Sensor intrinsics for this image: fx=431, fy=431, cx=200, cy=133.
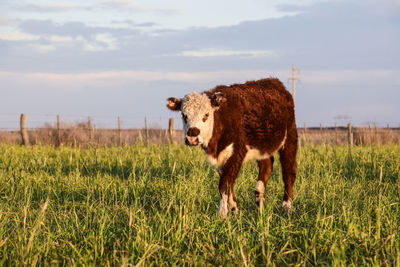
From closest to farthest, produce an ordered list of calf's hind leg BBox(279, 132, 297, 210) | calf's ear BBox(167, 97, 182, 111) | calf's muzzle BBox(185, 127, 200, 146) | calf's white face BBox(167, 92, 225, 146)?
calf's muzzle BBox(185, 127, 200, 146)
calf's white face BBox(167, 92, 225, 146)
calf's ear BBox(167, 97, 182, 111)
calf's hind leg BBox(279, 132, 297, 210)

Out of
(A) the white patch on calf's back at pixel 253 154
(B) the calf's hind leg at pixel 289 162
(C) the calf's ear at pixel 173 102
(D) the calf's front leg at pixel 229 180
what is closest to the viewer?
(D) the calf's front leg at pixel 229 180

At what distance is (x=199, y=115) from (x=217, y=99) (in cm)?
33

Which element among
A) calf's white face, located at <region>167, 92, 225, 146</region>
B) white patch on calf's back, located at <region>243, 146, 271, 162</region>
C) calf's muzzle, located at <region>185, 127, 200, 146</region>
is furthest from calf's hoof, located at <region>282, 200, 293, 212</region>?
calf's muzzle, located at <region>185, 127, 200, 146</region>

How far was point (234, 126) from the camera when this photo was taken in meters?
5.97

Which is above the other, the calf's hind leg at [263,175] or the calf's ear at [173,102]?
the calf's ear at [173,102]

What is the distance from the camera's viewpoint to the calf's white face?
18.3ft

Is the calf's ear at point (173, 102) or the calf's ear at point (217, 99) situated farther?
the calf's ear at point (173, 102)

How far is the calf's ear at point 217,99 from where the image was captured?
577 cm

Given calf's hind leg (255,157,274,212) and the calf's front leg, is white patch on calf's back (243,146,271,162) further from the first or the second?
calf's hind leg (255,157,274,212)

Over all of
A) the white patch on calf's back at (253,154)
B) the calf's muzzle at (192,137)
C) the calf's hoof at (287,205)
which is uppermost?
the calf's muzzle at (192,137)

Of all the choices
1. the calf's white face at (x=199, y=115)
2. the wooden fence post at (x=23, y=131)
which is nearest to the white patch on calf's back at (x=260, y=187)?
the calf's white face at (x=199, y=115)

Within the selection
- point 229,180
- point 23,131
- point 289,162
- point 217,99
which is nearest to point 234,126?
point 217,99

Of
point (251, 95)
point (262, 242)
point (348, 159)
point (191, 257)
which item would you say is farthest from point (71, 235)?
point (348, 159)

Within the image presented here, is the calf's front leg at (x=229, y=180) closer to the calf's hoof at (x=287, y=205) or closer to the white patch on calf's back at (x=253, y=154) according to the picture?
the white patch on calf's back at (x=253, y=154)
